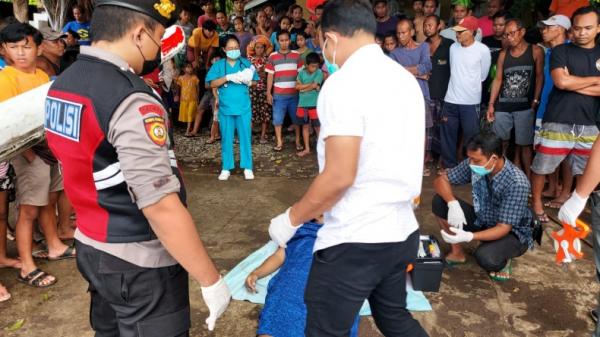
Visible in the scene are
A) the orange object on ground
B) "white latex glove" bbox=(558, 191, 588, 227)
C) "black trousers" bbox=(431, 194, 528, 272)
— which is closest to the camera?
"white latex glove" bbox=(558, 191, 588, 227)

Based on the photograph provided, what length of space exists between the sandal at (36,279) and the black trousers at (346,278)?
2410 mm

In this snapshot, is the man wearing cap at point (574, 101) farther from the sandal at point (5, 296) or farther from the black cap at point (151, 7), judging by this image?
the sandal at point (5, 296)

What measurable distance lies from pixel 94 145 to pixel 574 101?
4.22m

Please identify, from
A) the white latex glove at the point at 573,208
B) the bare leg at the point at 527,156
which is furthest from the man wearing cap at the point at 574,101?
the white latex glove at the point at 573,208

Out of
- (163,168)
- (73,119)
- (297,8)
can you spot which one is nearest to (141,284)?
(163,168)

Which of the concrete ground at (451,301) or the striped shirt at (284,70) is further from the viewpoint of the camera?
the striped shirt at (284,70)

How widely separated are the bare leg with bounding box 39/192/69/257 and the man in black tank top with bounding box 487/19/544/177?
14.4 feet

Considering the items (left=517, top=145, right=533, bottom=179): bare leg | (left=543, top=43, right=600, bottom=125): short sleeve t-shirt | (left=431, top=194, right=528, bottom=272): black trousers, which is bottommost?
(left=431, top=194, right=528, bottom=272): black trousers

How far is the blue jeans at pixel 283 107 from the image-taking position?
6.88 m

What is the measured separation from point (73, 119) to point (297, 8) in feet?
23.0

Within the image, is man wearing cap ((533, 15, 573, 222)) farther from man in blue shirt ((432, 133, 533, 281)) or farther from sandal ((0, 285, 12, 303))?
sandal ((0, 285, 12, 303))

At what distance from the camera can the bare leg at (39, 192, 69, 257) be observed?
3822 millimetres

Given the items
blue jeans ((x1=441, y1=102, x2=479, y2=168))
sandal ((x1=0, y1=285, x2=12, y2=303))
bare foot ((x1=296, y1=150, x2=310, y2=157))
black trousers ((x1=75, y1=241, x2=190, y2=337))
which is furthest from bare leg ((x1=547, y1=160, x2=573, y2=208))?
sandal ((x1=0, y1=285, x2=12, y2=303))

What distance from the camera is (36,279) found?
3482 mm
